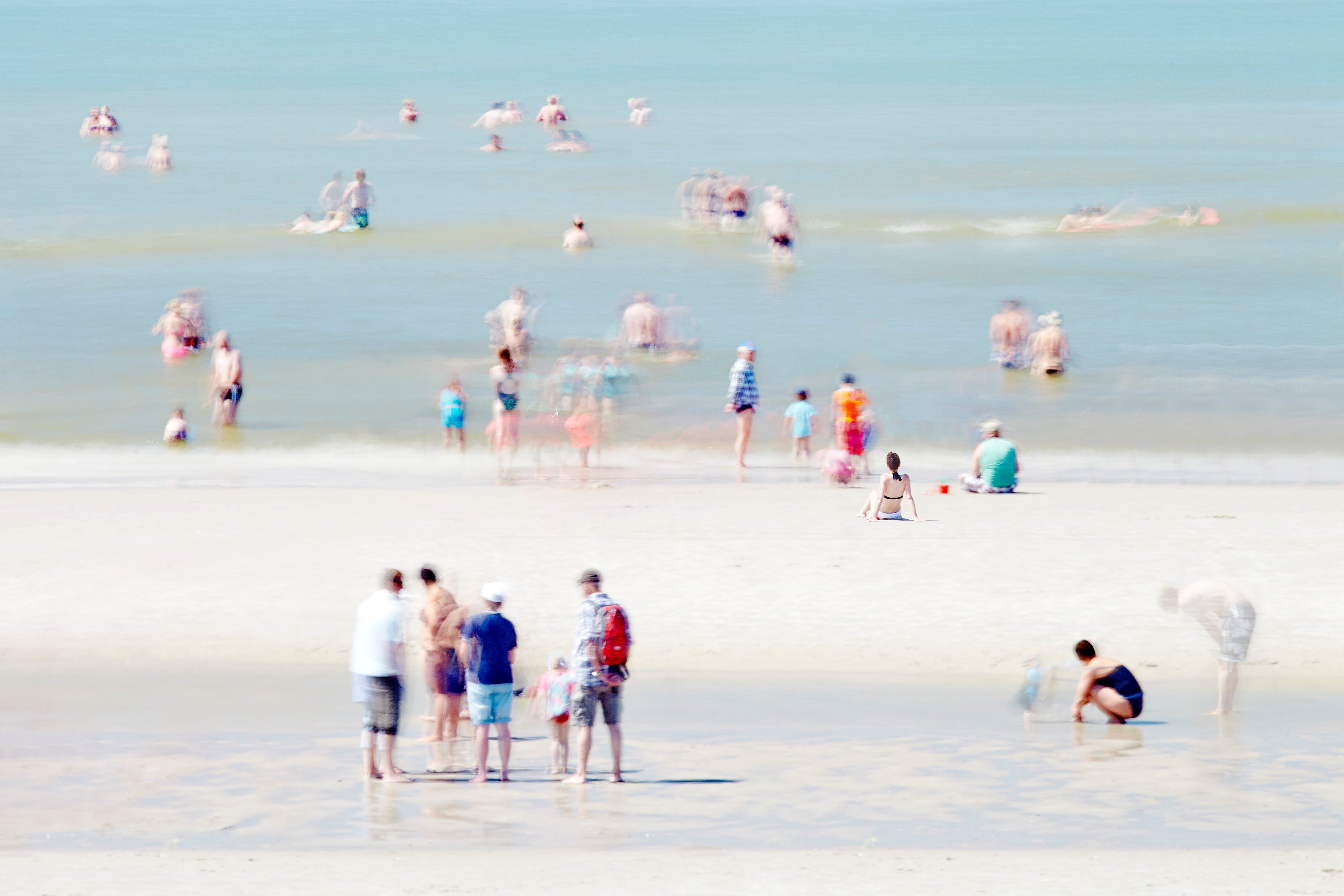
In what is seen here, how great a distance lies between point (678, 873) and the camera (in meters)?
8.38

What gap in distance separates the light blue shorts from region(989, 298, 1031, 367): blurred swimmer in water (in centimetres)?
2086

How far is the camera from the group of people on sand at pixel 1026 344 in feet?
93.9

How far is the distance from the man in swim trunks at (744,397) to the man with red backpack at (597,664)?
446 inches

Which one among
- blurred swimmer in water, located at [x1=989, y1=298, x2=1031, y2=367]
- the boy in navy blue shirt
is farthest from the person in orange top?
the boy in navy blue shirt

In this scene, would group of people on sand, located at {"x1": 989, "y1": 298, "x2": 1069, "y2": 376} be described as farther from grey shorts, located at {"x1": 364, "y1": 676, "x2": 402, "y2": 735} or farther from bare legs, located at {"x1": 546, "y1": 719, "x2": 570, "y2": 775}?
grey shorts, located at {"x1": 364, "y1": 676, "x2": 402, "y2": 735}

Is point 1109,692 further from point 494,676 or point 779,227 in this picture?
point 779,227

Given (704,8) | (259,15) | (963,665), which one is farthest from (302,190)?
(704,8)

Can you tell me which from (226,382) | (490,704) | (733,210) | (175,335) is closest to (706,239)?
(733,210)

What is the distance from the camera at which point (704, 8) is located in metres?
173

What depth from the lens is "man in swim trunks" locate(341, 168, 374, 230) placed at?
4853 centimetres

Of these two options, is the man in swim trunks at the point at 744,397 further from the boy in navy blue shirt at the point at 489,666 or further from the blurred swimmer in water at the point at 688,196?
the blurred swimmer in water at the point at 688,196

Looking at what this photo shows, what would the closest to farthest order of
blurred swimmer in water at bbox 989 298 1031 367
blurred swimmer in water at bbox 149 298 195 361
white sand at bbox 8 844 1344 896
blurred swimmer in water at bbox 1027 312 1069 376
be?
white sand at bbox 8 844 1344 896, blurred swimmer in water at bbox 1027 312 1069 376, blurred swimmer in water at bbox 989 298 1031 367, blurred swimmer in water at bbox 149 298 195 361

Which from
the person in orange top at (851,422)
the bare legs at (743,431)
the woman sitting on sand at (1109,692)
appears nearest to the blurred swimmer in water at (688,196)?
the bare legs at (743,431)

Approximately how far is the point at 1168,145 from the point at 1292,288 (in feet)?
100
